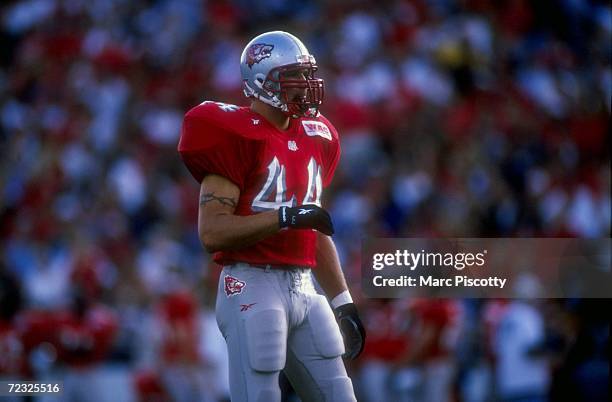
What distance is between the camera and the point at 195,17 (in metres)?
11.5

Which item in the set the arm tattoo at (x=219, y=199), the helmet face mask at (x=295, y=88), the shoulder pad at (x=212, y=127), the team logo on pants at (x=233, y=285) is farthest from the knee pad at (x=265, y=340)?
the helmet face mask at (x=295, y=88)

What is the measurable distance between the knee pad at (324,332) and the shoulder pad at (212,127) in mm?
558

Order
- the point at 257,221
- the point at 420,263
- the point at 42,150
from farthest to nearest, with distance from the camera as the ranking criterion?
the point at 42,150
the point at 420,263
the point at 257,221

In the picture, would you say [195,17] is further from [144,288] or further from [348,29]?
[144,288]

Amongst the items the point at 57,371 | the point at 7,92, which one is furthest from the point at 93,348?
the point at 7,92

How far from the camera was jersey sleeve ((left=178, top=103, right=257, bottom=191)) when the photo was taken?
12.1 ft

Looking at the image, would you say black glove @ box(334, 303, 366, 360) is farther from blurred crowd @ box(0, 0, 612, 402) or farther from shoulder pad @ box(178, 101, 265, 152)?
blurred crowd @ box(0, 0, 612, 402)

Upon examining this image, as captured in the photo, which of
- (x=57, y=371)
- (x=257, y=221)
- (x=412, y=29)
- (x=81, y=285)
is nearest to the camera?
(x=257, y=221)

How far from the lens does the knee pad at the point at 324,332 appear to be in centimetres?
377

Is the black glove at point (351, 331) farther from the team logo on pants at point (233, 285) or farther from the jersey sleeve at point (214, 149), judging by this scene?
the jersey sleeve at point (214, 149)

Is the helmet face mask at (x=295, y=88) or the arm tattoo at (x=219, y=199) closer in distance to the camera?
the arm tattoo at (x=219, y=199)

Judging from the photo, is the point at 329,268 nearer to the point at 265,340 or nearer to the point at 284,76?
the point at 265,340

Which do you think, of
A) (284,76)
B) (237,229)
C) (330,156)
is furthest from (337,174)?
(237,229)

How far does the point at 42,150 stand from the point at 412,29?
11.1 feet
